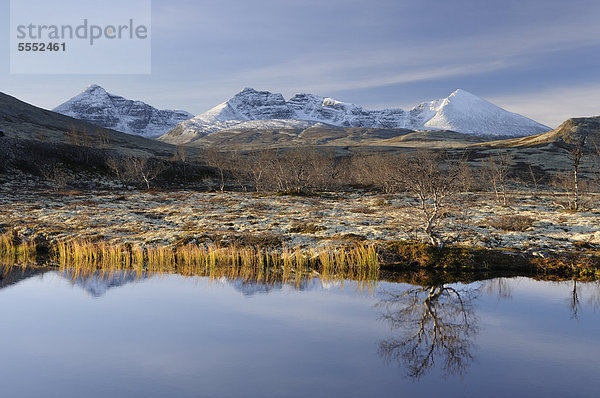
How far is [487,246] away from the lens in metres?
26.4

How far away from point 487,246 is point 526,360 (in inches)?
572

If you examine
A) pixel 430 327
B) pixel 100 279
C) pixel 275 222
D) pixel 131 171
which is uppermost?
pixel 131 171

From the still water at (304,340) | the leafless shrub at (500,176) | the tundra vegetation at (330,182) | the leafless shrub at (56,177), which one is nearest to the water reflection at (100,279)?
the still water at (304,340)

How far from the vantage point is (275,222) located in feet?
116

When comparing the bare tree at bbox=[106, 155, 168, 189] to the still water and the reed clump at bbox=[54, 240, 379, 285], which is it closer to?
the reed clump at bbox=[54, 240, 379, 285]

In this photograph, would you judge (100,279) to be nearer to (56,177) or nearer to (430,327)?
(430,327)

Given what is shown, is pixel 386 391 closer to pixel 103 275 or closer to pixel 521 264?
pixel 521 264

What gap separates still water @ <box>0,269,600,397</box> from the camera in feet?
37.7

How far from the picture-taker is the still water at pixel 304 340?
37.7 ft

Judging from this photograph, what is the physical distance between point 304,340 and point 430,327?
4907mm

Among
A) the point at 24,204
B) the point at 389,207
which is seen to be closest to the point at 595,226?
the point at 389,207

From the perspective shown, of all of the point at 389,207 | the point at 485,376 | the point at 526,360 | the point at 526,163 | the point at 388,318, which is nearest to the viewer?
the point at 485,376

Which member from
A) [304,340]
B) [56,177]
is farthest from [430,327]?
[56,177]

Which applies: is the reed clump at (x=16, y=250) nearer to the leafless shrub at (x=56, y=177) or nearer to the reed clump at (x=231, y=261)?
the reed clump at (x=231, y=261)
